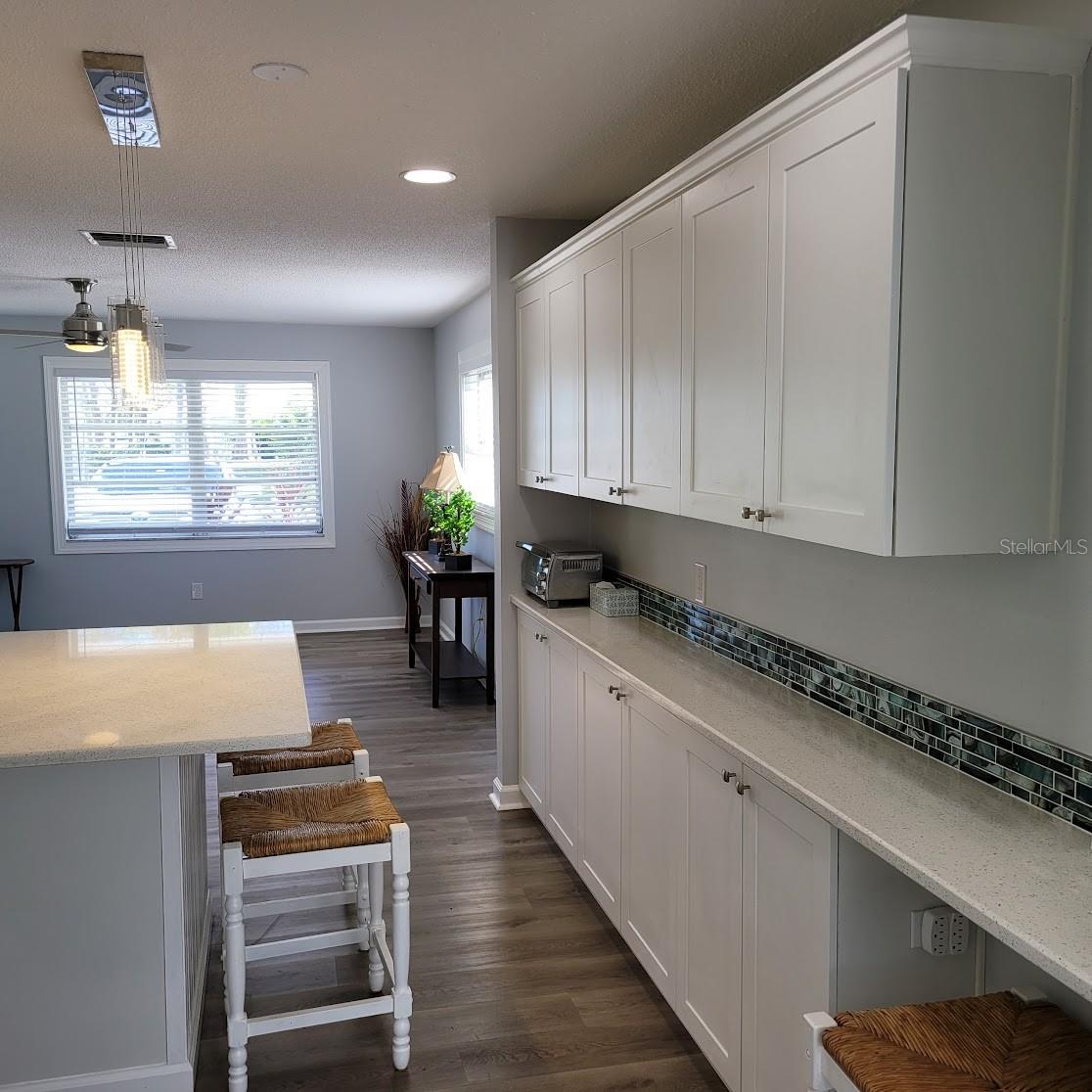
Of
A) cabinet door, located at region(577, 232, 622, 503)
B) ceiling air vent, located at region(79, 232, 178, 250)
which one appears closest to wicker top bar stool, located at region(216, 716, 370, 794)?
cabinet door, located at region(577, 232, 622, 503)

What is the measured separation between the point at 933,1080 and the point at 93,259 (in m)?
4.96

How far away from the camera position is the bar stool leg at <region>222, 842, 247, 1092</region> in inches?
90.4

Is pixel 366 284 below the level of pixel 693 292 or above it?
above

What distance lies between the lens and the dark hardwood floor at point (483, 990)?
8.05ft

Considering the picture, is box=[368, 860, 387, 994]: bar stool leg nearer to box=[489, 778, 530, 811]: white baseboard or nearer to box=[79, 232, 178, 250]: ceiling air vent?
box=[489, 778, 530, 811]: white baseboard

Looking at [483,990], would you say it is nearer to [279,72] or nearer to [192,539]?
[279,72]

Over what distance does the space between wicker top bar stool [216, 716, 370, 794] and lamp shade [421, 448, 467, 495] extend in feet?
11.1

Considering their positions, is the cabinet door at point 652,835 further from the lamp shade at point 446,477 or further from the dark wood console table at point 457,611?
the lamp shade at point 446,477

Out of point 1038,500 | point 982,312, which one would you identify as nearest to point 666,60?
point 982,312

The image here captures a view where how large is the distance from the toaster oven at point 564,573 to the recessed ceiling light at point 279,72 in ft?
6.45

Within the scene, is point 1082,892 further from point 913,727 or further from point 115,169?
point 115,169

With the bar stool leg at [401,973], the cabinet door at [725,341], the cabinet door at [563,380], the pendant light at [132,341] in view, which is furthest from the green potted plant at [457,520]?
the bar stool leg at [401,973]

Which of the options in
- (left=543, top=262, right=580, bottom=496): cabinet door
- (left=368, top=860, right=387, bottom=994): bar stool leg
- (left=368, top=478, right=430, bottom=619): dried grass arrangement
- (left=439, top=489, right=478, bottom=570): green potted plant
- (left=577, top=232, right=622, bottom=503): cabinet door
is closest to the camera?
(left=368, top=860, right=387, bottom=994): bar stool leg

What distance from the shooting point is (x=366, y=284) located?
5.76 meters
